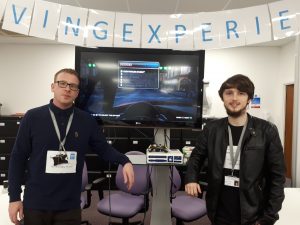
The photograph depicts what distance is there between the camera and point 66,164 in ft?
5.55

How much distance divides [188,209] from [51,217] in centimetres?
149

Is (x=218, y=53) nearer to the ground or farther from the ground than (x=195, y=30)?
farther from the ground

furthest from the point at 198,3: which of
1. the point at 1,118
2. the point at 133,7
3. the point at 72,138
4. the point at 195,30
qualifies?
the point at 1,118

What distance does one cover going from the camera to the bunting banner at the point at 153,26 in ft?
7.31

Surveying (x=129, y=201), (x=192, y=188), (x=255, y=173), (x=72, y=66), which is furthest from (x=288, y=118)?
(x=192, y=188)

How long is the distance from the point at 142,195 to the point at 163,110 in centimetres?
127

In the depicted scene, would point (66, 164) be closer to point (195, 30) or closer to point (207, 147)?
point (207, 147)

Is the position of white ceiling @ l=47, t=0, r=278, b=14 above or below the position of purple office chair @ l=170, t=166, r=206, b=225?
above

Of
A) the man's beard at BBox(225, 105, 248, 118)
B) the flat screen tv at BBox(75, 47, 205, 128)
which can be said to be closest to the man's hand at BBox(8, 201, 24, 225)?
the flat screen tv at BBox(75, 47, 205, 128)

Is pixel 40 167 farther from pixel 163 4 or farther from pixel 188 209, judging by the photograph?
pixel 163 4

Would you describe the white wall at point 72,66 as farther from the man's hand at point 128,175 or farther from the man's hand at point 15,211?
the man's hand at point 15,211

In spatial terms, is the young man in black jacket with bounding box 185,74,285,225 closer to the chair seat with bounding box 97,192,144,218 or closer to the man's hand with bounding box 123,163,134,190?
the man's hand with bounding box 123,163,134,190

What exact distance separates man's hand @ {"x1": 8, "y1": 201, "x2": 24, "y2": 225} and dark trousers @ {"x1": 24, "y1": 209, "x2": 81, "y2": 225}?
35 millimetres

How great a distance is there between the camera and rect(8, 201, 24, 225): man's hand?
5.31ft
